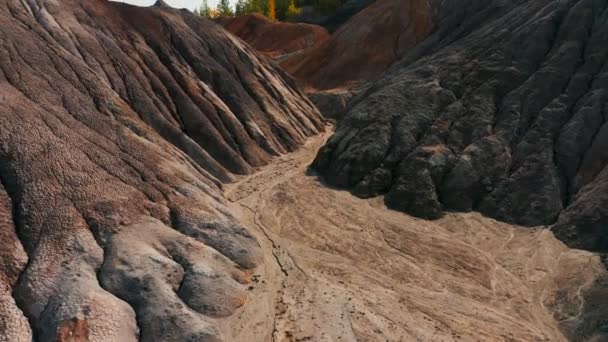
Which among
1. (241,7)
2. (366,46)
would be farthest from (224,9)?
(366,46)

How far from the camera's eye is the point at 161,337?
603 inches

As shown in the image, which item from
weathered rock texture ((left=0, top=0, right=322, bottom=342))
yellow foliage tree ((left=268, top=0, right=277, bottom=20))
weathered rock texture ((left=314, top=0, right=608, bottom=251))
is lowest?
weathered rock texture ((left=0, top=0, right=322, bottom=342))

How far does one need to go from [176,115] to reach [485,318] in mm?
23109

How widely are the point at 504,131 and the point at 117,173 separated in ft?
71.4

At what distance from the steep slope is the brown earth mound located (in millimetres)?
9632

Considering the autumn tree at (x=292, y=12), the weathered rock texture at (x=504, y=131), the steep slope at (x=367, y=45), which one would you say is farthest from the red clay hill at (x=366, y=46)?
the autumn tree at (x=292, y=12)

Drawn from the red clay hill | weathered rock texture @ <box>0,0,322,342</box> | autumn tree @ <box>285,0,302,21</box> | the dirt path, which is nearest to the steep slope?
the red clay hill

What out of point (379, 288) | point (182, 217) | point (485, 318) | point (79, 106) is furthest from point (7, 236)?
point (485, 318)

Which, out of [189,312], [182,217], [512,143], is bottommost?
[189,312]

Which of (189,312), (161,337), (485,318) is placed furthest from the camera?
(485,318)

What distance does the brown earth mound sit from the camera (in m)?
74.6

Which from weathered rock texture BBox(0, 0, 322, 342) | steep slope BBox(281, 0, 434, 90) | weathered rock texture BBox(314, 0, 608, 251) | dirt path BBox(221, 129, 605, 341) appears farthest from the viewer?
steep slope BBox(281, 0, 434, 90)

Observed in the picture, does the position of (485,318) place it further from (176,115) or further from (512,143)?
(176,115)

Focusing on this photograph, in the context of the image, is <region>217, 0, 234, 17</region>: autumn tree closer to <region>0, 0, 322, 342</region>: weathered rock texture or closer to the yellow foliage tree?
the yellow foliage tree
